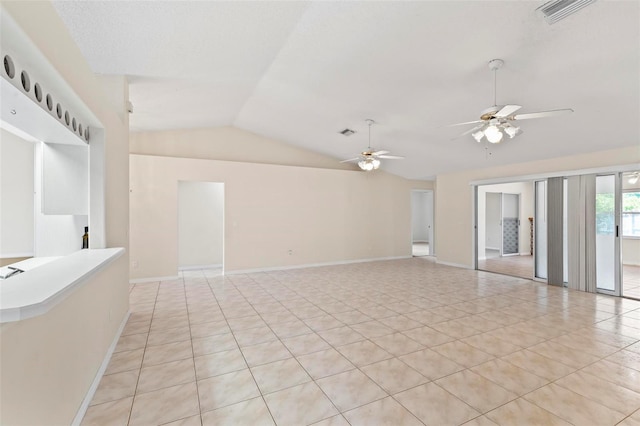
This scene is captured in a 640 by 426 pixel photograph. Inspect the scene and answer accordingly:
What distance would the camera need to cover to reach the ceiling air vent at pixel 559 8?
2.14 meters

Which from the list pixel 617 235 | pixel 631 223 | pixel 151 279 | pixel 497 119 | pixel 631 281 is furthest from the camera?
pixel 631 223

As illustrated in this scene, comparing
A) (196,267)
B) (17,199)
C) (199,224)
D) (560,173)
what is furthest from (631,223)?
(17,199)

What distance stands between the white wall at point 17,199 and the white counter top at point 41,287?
176 cm

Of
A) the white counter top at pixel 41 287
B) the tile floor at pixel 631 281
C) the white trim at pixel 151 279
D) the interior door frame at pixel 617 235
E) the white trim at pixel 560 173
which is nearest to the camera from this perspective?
the white counter top at pixel 41 287

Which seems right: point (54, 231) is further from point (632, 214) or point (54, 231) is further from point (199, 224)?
point (632, 214)

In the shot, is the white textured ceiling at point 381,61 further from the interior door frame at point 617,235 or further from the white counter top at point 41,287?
the white counter top at point 41,287

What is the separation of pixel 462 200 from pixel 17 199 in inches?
319

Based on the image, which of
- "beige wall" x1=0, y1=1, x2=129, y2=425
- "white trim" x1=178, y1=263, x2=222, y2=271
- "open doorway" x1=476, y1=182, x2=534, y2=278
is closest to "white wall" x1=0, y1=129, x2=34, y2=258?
"beige wall" x1=0, y1=1, x2=129, y2=425

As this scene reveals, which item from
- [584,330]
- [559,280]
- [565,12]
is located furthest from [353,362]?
[559,280]

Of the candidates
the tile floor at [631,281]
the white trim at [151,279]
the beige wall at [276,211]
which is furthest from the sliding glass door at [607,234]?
the white trim at [151,279]

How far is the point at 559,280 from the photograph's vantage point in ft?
17.9

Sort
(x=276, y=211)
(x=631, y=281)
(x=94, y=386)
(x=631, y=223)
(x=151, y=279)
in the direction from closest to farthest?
(x=94, y=386) → (x=631, y=281) → (x=151, y=279) → (x=276, y=211) → (x=631, y=223)

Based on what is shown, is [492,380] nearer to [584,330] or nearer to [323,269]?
[584,330]

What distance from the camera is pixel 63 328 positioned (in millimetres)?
1713
